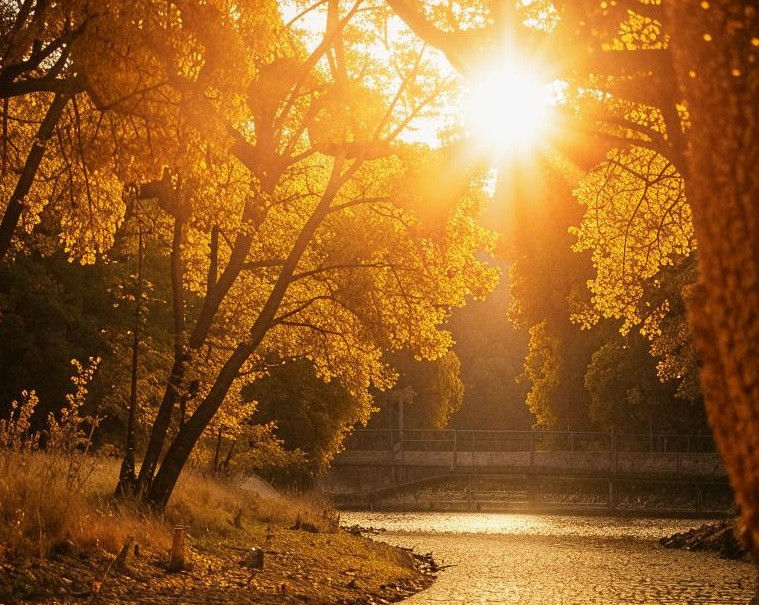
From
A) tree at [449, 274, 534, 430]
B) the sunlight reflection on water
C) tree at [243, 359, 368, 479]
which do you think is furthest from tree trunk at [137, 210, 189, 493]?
tree at [449, 274, 534, 430]

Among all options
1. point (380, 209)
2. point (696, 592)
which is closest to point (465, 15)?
point (380, 209)

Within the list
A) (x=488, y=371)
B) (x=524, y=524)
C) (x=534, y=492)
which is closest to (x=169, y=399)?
(x=524, y=524)

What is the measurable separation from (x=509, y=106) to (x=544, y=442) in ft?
185

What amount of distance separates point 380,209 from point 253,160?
3382mm

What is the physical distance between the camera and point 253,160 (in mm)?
18266

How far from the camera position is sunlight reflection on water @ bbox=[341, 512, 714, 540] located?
38.3 meters

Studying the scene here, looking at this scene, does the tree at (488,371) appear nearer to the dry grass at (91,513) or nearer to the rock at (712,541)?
the rock at (712,541)

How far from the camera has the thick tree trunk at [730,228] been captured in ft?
7.35

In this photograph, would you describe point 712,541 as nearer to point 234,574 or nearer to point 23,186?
point 234,574

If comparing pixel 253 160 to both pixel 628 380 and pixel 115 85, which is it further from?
pixel 628 380

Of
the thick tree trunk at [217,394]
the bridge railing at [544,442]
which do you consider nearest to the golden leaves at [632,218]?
the thick tree trunk at [217,394]

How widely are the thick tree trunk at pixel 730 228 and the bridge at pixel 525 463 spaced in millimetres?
53176

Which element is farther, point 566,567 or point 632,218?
point 566,567

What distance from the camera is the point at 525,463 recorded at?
196 feet
